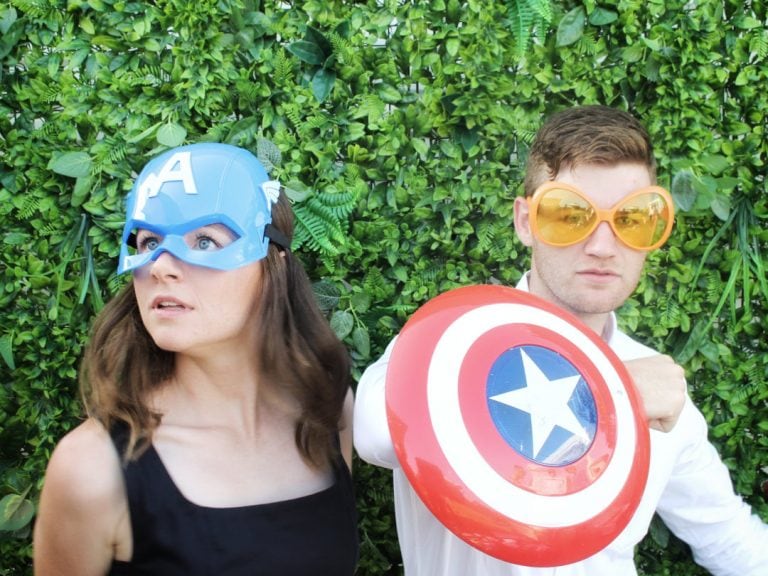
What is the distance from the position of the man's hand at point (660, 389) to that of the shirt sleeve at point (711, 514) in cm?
71

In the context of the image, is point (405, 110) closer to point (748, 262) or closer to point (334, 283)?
point (334, 283)

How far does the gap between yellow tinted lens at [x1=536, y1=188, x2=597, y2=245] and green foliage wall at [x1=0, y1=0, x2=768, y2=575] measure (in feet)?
2.06

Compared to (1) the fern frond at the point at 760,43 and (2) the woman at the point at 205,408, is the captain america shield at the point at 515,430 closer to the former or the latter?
(2) the woman at the point at 205,408

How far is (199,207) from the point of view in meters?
1.96

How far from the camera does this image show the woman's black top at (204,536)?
1.96m

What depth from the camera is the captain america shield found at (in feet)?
5.01

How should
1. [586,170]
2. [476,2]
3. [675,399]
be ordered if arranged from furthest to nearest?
1. [476,2]
2. [586,170]
3. [675,399]

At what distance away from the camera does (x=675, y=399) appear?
1.89 metres

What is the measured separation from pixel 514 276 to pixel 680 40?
1019 mm

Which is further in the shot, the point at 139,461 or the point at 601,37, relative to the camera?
the point at 601,37

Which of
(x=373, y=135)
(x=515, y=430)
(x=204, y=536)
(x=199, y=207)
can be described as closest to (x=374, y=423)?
(x=515, y=430)

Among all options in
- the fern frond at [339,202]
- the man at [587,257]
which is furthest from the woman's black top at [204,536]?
the fern frond at [339,202]

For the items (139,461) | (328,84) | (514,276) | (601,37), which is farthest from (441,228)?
(139,461)

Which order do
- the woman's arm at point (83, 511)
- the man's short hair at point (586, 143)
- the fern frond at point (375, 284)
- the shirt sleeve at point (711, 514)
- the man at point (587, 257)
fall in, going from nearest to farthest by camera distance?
the woman's arm at point (83, 511) < the man at point (587, 257) < the man's short hair at point (586, 143) < the shirt sleeve at point (711, 514) < the fern frond at point (375, 284)
